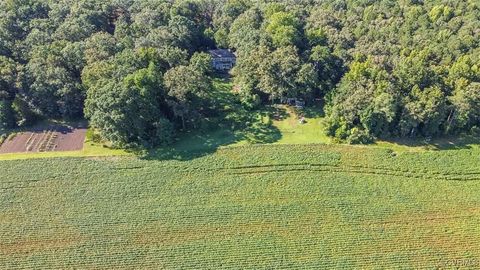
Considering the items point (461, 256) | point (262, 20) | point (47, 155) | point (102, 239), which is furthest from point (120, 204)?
point (262, 20)

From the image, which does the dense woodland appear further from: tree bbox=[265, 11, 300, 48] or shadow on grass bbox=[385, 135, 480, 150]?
shadow on grass bbox=[385, 135, 480, 150]

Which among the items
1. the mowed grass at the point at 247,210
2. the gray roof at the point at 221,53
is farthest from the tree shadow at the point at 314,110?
the gray roof at the point at 221,53

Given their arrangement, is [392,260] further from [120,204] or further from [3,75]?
[3,75]

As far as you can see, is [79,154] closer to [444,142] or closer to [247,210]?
[247,210]

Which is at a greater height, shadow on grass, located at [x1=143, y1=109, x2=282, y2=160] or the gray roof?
the gray roof

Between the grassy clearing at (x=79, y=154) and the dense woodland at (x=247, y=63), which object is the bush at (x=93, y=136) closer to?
the grassy clearing at (x=79, y=154)

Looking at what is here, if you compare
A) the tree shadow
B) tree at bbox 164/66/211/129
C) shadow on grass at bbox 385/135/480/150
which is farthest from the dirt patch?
shadow on grass at bbox 385/135/480/150
